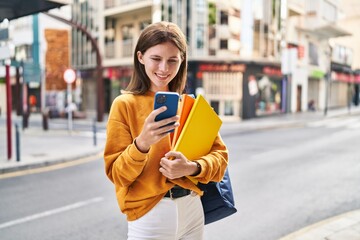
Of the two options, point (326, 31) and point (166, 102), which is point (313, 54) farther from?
point (166, 102)

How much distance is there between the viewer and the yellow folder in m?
1.63

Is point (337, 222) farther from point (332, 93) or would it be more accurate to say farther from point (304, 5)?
point (332, 93)

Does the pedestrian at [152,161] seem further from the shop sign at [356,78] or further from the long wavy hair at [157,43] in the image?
the shop sign at [356,78]

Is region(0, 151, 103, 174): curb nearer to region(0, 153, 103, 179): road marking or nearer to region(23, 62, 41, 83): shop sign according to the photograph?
region(0, 153, 103, 179): road marking

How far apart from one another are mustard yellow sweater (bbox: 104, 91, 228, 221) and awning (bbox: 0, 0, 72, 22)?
17.0 ft

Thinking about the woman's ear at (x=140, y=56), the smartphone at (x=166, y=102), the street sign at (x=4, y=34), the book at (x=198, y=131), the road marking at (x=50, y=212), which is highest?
the street sign at (x=4, y=34)

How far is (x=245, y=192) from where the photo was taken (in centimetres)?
629

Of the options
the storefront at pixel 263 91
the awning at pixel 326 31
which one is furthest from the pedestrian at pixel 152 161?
the awning at pixel 326 31

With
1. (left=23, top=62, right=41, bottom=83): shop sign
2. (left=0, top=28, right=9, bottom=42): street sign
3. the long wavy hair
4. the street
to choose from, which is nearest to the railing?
(left=23, top=62, right=41, bottom=83): shop sign

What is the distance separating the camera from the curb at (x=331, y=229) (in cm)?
397

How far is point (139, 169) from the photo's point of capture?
160 cm

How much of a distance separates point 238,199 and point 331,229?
187 centimetres

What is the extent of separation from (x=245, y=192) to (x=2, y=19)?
5.37 m

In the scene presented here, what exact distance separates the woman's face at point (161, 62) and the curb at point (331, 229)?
2994 mm
